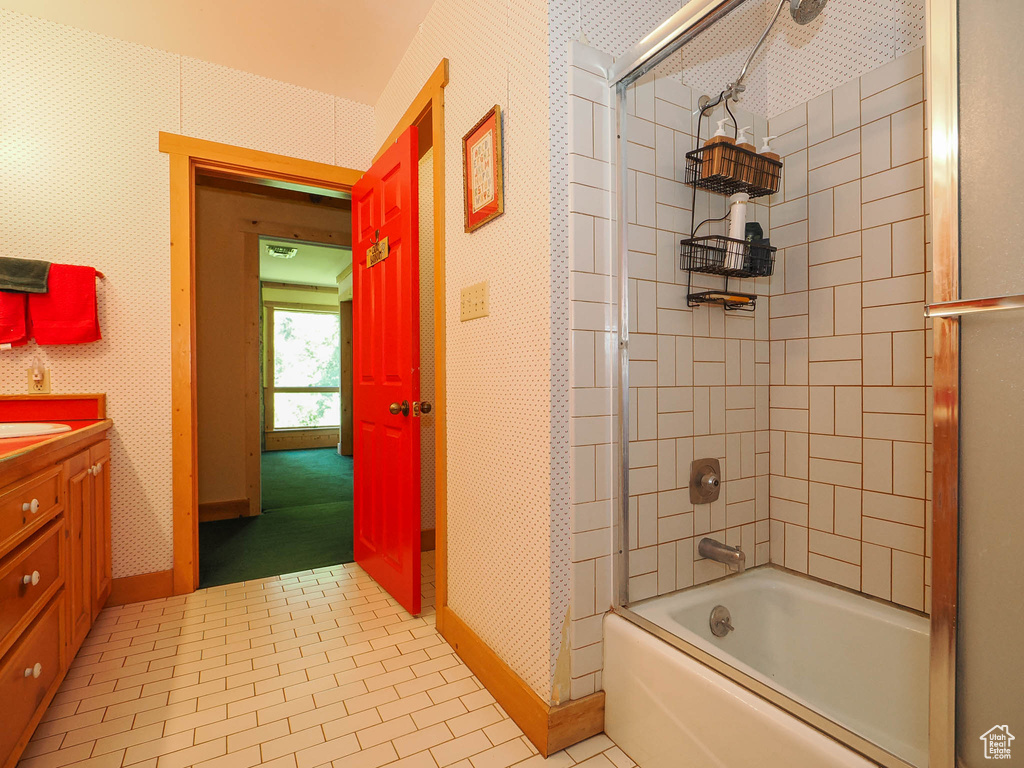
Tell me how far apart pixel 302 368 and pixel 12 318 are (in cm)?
635

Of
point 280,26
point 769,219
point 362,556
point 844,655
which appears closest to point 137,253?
point 280,26

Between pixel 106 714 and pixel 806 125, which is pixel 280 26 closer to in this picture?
pixel 806 125

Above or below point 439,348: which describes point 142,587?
below

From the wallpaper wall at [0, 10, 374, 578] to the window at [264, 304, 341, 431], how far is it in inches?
217

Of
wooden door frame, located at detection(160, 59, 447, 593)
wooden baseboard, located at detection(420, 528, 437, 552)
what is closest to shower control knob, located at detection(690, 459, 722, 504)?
wooden baseboard, located at detection(420, 528, 437, 552)

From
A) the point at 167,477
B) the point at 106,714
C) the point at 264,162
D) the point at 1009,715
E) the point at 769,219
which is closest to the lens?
the point at 1009,715

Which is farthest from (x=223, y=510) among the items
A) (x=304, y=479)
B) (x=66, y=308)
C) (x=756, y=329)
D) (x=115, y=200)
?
(x=756, y=329)

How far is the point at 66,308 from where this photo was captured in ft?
6.86

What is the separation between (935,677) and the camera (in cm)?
76

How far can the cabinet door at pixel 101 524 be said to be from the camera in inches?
74.4

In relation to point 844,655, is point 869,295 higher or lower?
higher

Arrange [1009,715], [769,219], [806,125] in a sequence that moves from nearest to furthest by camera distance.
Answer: [1009,715]
[806,125]
[769,219]

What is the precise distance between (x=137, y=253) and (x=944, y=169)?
2849mm

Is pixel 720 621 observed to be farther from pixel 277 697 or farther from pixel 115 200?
pixel 115 200
